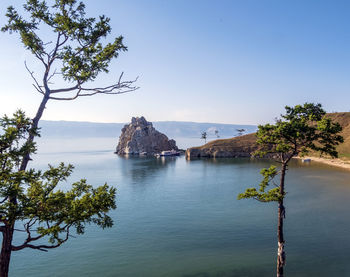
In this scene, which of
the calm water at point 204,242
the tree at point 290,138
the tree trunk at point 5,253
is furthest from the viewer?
the calm water at point 204,242

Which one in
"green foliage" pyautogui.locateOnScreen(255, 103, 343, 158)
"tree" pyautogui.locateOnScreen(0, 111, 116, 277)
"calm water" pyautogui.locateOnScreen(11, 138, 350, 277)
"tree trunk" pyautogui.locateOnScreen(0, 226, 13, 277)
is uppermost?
"green foliage" pyautogui.locateOnScreen(255, 103, 343, 158)

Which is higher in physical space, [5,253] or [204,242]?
[5,253]

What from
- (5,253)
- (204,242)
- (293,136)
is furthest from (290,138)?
(5,253)

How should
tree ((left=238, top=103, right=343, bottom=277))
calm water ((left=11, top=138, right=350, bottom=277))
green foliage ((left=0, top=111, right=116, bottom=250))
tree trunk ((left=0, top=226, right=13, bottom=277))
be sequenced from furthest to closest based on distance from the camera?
calm water ((left=11, top=138, right=350, bottom=277)) < tree ((left=238, top=103, right=343, bottom=277)) < tree trunk ((left=0, top=226, right=13, bottom=277)) < green foliage ((left=0, top=111, right=116, bottom=250))

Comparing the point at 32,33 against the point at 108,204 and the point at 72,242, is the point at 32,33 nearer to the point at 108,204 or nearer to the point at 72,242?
the point at 108,204

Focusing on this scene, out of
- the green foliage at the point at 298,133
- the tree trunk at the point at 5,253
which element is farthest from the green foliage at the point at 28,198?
the green foliage at the point at 298,133

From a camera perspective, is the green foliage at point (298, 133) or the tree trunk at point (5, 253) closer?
the tree trunk at point (5, 253)

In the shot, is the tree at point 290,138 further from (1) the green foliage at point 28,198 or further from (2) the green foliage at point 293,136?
(1) the green foliage at point 28,198

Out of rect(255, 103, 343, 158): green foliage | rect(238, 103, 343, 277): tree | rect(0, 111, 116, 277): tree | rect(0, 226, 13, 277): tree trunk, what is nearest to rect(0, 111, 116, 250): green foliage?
rect(0, 111, 116, 277): tree

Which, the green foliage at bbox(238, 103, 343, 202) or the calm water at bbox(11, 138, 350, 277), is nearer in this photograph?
the green foliage at bbox(238, 103, 343, 202)

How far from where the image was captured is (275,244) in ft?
134

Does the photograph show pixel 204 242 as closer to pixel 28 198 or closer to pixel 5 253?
pixel 5 253

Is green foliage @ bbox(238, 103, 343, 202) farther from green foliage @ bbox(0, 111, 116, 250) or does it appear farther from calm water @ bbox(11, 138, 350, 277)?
green foliage @ bbox(0, 111, 116, 250)

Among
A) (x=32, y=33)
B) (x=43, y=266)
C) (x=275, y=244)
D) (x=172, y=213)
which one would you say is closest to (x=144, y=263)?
(x=43, y=266)
